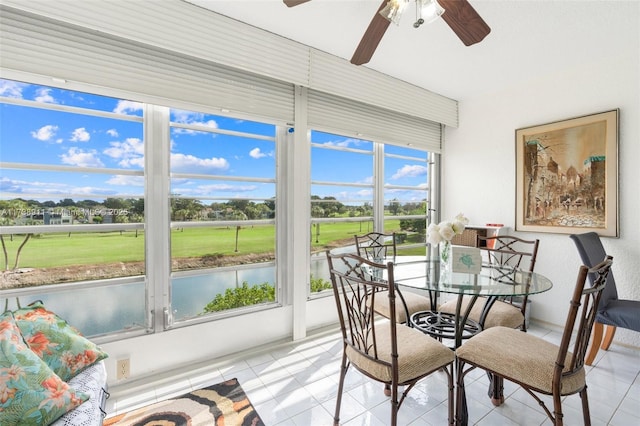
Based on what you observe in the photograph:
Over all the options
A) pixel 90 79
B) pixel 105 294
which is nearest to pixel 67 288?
pixel 105 294

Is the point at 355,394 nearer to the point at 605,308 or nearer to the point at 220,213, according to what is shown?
the point at 220,213

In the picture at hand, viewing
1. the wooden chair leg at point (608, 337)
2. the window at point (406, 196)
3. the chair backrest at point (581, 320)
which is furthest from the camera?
the window at point (406, 196)

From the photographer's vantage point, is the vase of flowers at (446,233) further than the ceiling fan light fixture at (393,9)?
Yes

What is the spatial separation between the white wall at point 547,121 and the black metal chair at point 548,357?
5.91 ft

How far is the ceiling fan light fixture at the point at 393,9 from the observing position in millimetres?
1461

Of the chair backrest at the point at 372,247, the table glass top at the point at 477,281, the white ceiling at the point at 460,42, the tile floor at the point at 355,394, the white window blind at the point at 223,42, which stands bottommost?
the tile floor at the point at 355,394

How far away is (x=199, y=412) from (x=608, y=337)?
3333 millimetres

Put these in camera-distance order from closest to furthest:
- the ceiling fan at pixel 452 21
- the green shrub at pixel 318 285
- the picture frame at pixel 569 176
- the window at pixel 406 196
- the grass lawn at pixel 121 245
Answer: the ceiling fan at pixel 452 21 → the grass lawn at pixel 121 245 → the picture frame at pixel 569 176 → the green shrub at pixel 318 285 → the window at pixel 406 196

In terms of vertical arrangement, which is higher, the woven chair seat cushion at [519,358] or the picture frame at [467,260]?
the picture frame at [467,260]

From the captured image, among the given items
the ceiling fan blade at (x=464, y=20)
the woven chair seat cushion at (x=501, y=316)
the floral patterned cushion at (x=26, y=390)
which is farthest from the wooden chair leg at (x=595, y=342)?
the floral patterned cushion at (x=26, y=390)

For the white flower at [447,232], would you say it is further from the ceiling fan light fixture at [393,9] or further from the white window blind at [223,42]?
the white window blind at [223,42]

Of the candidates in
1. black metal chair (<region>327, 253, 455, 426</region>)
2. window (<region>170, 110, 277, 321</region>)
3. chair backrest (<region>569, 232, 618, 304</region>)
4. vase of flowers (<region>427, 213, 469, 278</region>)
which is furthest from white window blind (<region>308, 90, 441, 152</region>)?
chair backrest (<region>569, 232, 618, 304</region>)

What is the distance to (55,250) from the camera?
6.44 feet

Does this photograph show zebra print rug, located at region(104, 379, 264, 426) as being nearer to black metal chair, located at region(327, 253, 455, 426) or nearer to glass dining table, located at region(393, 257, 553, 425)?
black metal chair, located at region(327, 253, 455, 426)
